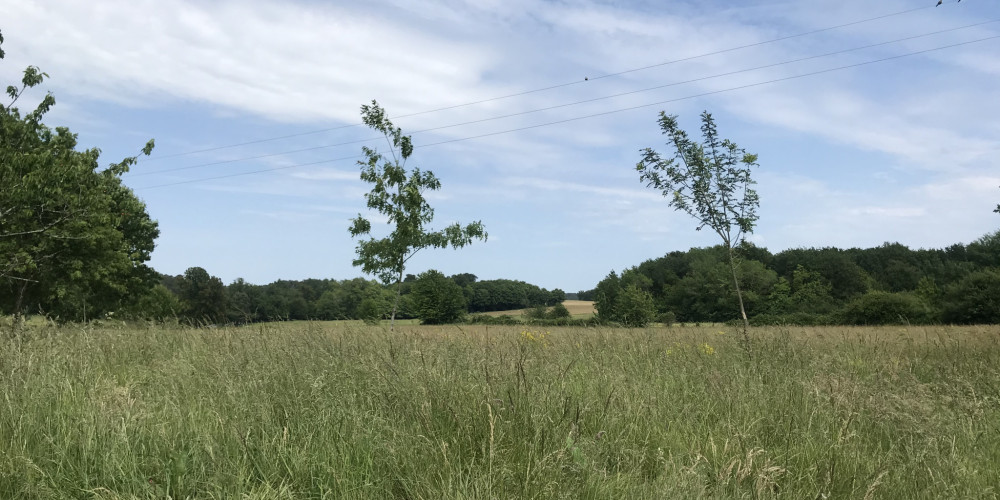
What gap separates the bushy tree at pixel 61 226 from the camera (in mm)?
11070

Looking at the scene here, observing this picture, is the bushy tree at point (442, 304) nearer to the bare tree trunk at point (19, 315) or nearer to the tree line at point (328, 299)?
the tree line at point (328, 299)

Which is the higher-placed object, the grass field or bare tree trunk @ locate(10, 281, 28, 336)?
bare tree trunk @ locate(10, 281, 28, 336)

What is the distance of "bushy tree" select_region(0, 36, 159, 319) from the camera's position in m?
11.1

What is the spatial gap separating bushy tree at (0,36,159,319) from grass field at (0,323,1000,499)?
512cm

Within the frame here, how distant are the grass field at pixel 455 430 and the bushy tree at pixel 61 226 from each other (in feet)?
16.8

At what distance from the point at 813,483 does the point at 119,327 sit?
8.73 meters

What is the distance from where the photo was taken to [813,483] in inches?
126

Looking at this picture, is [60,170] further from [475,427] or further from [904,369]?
[904,369]

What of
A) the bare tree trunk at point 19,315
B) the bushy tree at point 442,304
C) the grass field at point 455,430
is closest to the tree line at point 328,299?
the bushy tree at point 442,304

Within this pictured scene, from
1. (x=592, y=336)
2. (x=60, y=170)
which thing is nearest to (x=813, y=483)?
(x=592, y=336)

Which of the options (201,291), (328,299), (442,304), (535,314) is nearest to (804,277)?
(535,314)

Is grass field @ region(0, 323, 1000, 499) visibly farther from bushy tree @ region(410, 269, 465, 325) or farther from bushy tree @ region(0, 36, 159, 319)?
bushy tree @ region(410, 269, 465, 325)

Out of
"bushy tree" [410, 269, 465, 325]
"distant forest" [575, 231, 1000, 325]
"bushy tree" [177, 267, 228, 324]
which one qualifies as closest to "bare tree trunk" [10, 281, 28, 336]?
"bushy tree" [410, 269, 465, 325]

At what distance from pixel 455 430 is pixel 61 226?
18.3 meters
